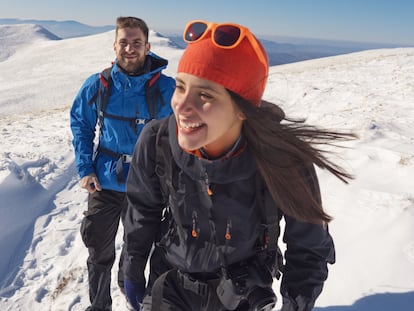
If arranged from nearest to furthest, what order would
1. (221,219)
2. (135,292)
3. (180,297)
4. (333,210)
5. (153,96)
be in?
(221,219) → (180,297) → (135,292) → (153,96) → (333,210)

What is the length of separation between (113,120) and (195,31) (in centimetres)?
169

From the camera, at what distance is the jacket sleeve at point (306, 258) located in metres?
1.82

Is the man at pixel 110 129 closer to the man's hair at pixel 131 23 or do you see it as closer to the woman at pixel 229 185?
the man's hair at pixel 131 23

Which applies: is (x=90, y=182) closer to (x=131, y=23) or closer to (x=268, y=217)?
(x=131, y=23)

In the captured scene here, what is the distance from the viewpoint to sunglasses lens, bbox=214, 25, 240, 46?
5.44 ft

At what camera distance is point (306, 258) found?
1871mm

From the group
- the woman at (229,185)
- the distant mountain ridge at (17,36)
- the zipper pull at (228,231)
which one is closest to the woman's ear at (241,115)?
the woman at (229,185)

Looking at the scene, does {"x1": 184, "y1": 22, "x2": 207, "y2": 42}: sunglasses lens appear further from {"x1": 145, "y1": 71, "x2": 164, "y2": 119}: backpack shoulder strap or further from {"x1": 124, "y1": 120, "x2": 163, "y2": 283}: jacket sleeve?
{"x1": 145, "y1": 71, "x2": 164, "y2": 119}: backpack shoulder strap

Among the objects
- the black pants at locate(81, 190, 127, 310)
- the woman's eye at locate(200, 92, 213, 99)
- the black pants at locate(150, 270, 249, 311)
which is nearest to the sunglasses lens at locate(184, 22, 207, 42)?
the woman's eye at locate(200, 92, 213, 99)

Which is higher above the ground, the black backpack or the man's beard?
the man's beard

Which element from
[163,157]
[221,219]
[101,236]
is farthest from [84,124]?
[221,219]

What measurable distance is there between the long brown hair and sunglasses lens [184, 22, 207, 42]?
407mm

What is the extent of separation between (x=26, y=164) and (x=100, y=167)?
4889 mm

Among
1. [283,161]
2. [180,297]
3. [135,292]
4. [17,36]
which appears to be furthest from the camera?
[17,36]
